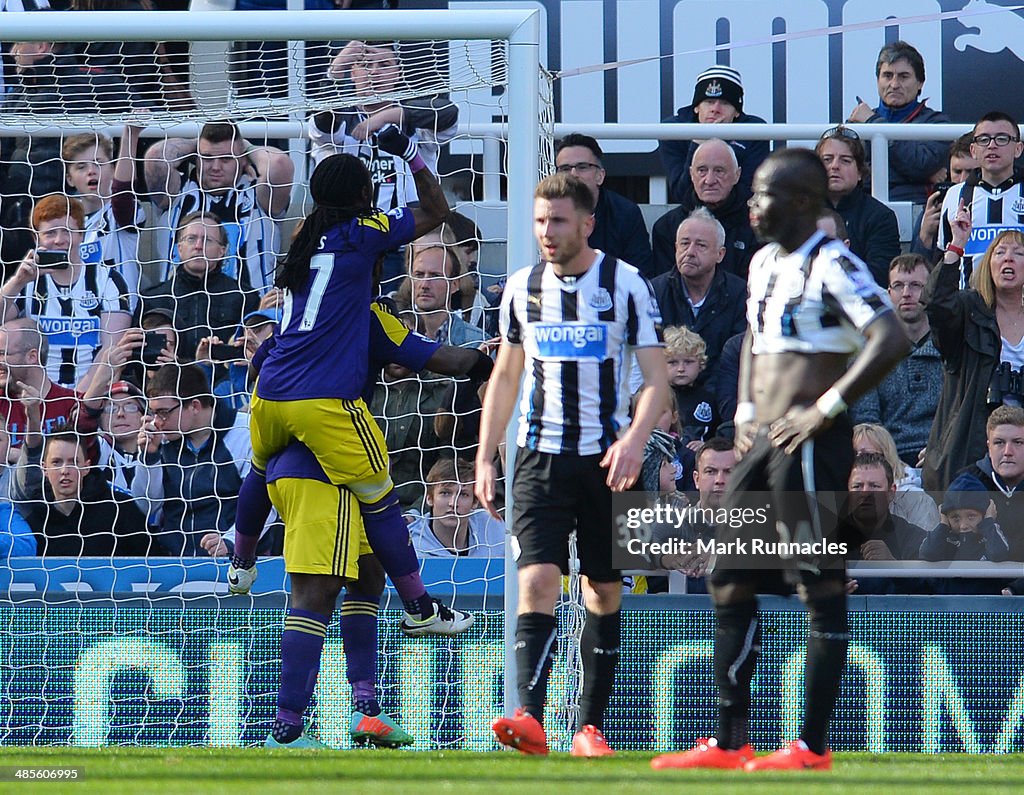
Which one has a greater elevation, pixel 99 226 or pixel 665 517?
pixel 99 226

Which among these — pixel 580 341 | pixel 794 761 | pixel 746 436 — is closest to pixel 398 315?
pixel 580 341

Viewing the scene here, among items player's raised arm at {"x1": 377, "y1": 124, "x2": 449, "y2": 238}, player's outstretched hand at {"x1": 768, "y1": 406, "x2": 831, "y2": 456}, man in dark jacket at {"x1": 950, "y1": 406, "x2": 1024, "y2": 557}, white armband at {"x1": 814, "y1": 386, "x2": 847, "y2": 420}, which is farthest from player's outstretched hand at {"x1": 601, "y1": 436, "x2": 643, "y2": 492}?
man in dark jacket at {"x1": 950, "y1": 406, "x2": 1024, "y2": 557}

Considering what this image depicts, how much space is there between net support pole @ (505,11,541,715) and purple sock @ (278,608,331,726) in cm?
86

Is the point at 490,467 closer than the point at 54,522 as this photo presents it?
Yes

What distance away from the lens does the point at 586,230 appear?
545cm

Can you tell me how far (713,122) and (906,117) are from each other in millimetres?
1189

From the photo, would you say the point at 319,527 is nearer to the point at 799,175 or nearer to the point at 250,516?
the point at 250,516

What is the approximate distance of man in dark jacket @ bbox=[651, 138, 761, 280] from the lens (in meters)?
8.19

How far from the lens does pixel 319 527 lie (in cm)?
564

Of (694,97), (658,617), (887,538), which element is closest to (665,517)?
(658,617)

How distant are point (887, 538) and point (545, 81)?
252 cm

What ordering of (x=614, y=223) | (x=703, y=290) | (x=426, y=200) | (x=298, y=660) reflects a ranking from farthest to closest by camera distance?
(x=614, y=223) → (x=703, y=290) → (x=426, y=200) → (x=298, y=660)

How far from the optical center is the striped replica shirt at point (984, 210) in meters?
8.09

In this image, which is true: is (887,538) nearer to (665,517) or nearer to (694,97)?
(665,517)
